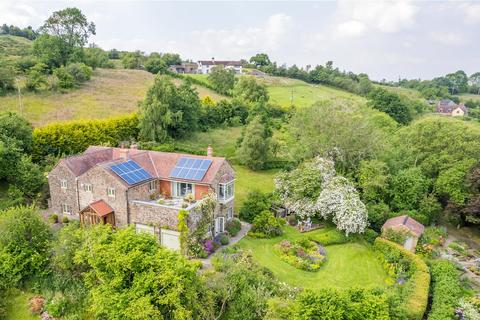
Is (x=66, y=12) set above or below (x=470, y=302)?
above

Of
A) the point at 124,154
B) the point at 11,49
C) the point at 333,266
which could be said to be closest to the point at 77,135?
the point at 124,154

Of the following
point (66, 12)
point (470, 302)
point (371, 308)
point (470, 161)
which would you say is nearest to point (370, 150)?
point (470, 161)

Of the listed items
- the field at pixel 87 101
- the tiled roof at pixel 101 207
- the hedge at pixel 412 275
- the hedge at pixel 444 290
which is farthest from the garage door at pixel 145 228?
the field at pixel 87 101

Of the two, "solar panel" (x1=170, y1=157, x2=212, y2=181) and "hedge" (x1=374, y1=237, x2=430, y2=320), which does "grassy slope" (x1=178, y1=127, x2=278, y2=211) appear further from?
"hedge" (x1=374, y1=237, x2=430, y2=320)

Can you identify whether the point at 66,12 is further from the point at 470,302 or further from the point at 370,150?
the point at 470,302

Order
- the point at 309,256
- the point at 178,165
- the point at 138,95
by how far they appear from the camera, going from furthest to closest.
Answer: the point at 138,95
the point at 178,165
the point at 309,256

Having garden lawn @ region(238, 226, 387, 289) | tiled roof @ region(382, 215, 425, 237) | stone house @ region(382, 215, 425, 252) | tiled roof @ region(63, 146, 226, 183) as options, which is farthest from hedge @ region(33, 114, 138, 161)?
stone house @ region(382, 215, 425, 252)

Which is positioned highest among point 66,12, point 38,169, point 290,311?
point 66,12
